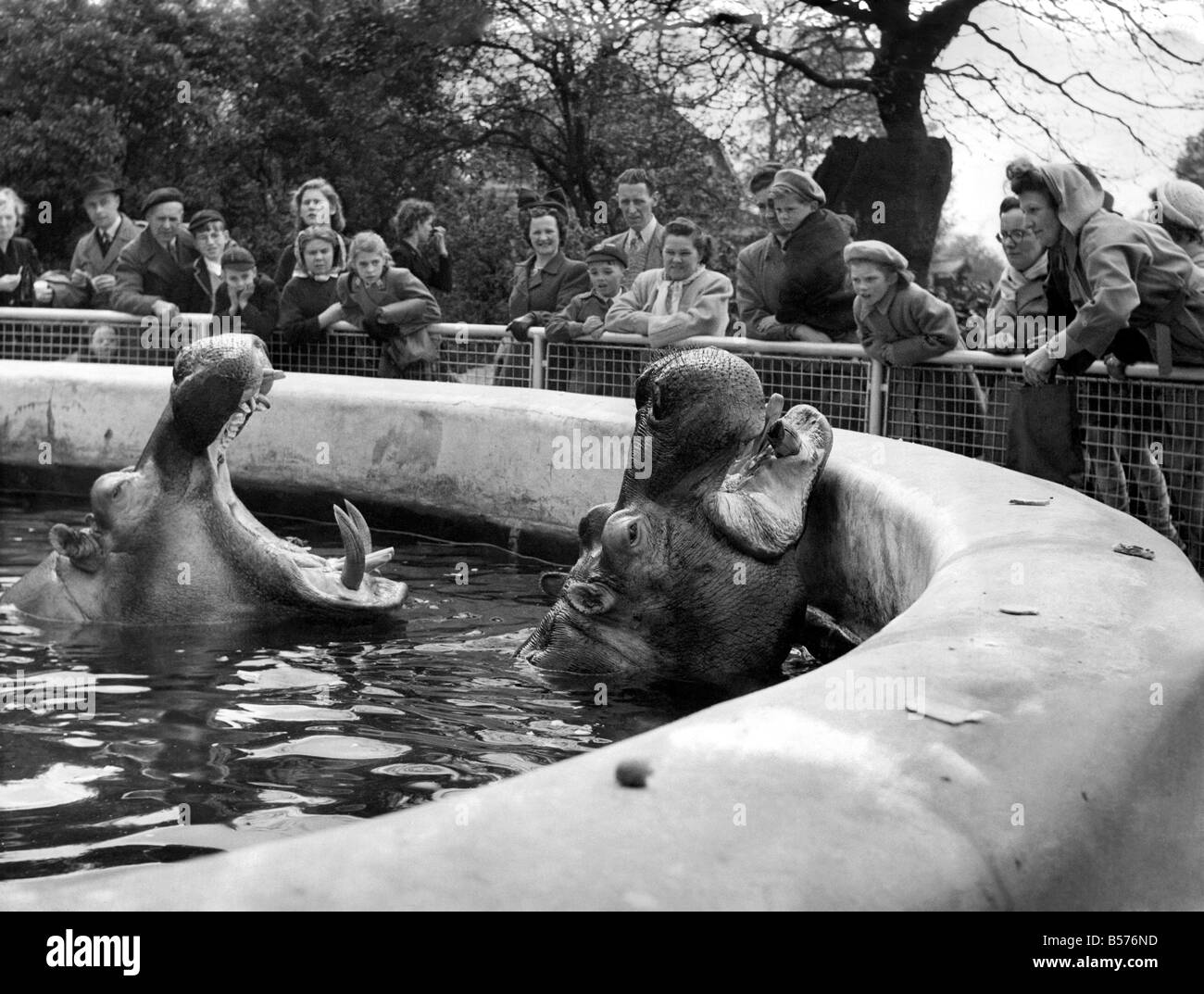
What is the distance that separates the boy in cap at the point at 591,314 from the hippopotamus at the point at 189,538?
359cm

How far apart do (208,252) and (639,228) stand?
2.88 meters

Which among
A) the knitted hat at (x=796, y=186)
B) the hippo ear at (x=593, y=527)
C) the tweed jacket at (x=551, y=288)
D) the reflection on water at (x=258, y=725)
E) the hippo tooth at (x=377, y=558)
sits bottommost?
the reflection on water at (x=258, y=725)

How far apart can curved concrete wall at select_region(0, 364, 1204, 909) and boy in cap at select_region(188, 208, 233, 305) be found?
8096 millimetres

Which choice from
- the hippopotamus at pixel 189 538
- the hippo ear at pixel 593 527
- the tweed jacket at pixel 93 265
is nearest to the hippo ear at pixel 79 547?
the hippopotamus at pixel 189 538

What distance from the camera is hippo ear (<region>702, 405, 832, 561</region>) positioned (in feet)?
15.6

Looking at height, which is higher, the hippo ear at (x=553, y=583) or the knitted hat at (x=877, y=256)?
the knitted hat at (x=877, y=256)

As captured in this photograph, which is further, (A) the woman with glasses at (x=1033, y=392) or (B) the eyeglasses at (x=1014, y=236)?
(B) the eyeglasses at (x=1014, y=236)

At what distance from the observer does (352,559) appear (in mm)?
5664

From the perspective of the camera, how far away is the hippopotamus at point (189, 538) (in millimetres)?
5305

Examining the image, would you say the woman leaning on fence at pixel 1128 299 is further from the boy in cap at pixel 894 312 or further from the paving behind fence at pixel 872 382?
the boy in cap at pixel 894 312

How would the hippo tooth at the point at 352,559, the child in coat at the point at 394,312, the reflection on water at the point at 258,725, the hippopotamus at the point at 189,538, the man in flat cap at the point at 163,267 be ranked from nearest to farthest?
the reflection on water at the point at 258,725
the hippopotamus at the point at 189,538
the hippo tooth at the point at 352,559
the child in coat at the point at 394,312
the man in flat cap at the point at 163,267

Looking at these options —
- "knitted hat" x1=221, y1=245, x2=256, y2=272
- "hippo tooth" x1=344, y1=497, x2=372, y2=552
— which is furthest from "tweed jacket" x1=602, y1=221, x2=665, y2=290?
"hippo tooth" x1=344, y1=497, x2=372, y2=552

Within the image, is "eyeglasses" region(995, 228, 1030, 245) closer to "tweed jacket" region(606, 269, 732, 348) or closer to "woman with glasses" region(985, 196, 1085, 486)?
"woman with glasses" region(985, 196, 1085, 486)
